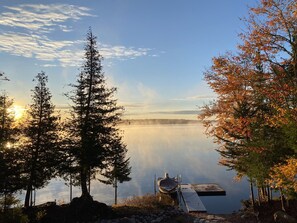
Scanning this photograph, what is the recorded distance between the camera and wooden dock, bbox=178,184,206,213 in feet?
92.3

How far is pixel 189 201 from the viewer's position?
31328mm

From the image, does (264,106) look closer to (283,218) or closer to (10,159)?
(283,218)

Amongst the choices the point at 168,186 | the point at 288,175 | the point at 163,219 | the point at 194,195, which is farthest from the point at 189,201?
the point at 288,175

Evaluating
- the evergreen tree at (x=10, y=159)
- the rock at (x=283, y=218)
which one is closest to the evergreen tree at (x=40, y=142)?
the evergreen tree at (x=10, y=159)

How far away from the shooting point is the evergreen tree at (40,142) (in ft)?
87.6

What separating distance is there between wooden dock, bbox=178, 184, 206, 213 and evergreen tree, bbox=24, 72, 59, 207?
558 inches

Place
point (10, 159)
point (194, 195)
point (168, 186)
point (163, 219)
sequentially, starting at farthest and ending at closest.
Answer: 1. point (168, 186)
2. point (194, 195)
3. point (10, 159)
4. point (163, 219)

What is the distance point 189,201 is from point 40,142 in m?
17.5

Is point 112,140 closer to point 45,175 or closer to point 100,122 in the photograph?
point 100,122

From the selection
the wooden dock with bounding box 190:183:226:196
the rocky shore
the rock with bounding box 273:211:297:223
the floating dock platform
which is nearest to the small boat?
the floating dock platform

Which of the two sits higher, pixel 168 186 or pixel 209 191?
pixel 168 186

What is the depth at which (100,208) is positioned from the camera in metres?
22.2

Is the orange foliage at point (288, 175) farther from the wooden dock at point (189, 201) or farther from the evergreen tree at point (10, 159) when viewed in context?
the evergreen tree at point (10, 159)

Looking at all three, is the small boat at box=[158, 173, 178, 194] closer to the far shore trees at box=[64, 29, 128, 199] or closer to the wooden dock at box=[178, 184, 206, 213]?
the wooden dock at box=[178, 184, 206, 213]
